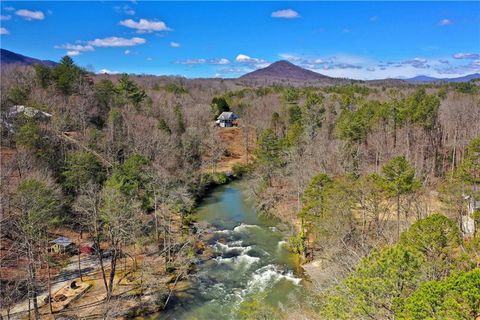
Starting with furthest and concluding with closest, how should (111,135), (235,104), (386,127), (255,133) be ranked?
(235,104) → (255,133) → (386,127) → (111,135)

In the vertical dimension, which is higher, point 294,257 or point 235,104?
point 235,104

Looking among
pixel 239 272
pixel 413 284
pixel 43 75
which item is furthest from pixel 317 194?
pixel 43 75

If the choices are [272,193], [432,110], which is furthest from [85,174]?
[432,110]

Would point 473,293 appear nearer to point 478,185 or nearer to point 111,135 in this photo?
point 478,185

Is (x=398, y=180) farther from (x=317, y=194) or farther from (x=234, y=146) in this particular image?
(x=234, y=146)

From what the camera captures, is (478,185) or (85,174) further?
(85,174)

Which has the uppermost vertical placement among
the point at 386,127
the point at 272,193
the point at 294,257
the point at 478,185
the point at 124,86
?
the point at 124,86
